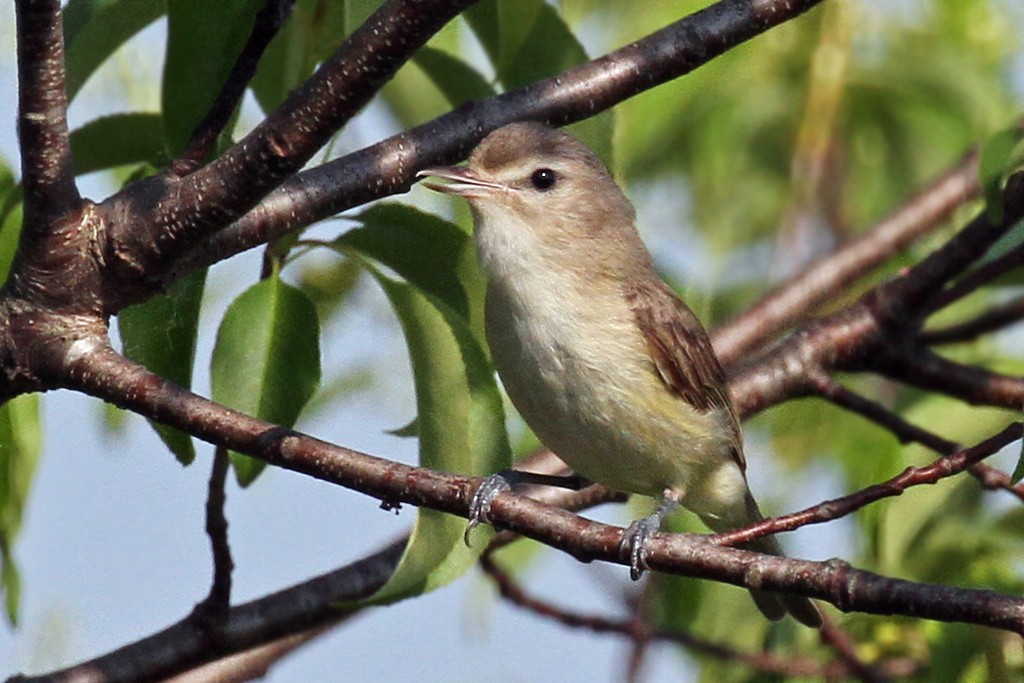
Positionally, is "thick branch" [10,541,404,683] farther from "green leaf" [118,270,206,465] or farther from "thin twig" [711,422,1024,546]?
"thin twig" [711,422,1024,546]

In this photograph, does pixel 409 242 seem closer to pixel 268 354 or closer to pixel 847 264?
pixel 268 354

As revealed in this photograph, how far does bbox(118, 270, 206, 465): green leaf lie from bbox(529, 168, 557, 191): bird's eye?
1472 millimetres

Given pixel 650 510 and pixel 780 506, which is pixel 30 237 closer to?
pixel 650 510

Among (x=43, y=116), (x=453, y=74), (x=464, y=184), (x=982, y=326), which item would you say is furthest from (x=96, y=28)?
(x=982, y=326)

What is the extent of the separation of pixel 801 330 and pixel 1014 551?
3.10 feet

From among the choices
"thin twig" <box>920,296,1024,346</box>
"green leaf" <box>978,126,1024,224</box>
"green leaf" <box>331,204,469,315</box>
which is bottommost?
"green leaf" <box>331,204,469,315</box>

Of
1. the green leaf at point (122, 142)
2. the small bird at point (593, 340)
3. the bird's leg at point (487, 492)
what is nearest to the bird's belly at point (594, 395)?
the small bird at point (593, 340)

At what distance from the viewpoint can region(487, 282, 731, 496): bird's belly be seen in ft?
12.9

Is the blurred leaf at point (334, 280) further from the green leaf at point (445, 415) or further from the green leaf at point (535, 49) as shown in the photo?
the green leaf at point (445, 415)


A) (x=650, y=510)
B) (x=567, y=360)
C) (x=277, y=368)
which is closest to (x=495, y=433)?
(x=277, y=368)

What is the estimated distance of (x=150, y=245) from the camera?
2850mm

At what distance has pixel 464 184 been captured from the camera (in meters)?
4.17

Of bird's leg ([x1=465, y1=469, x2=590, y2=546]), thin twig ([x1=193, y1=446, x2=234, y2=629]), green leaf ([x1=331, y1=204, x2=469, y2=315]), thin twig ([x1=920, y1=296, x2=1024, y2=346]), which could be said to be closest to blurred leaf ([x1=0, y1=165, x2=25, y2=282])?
thin twig ([x1=193, y1=446, x2=234, y2=629])

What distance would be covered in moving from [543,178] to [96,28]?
5.29 feet
